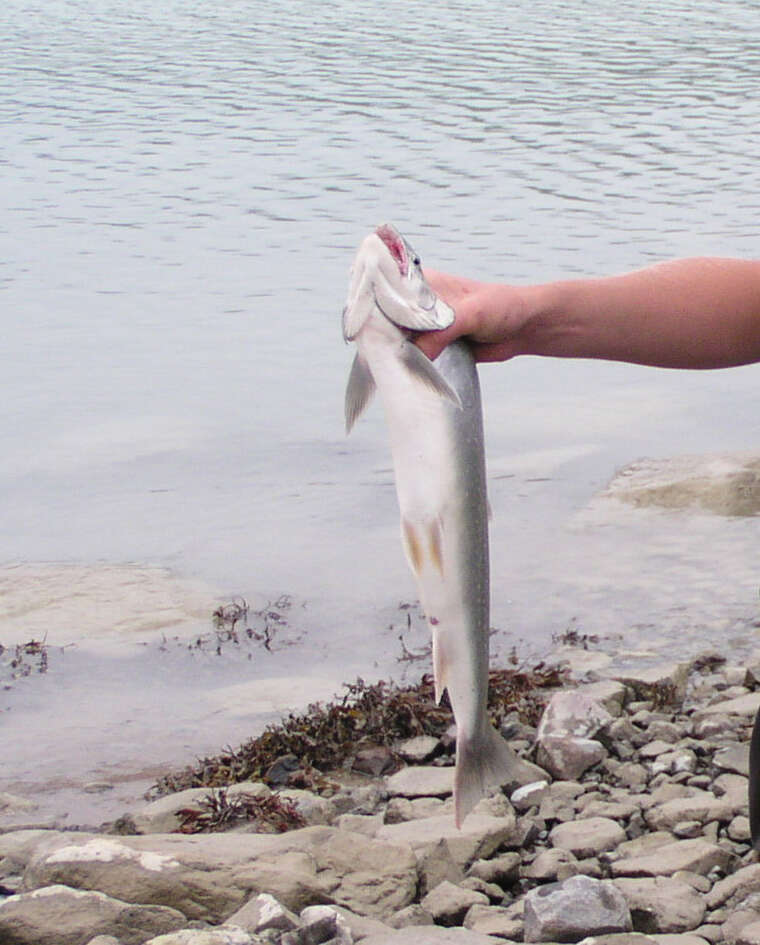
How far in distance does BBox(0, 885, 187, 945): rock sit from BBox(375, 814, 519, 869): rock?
1.00 metres

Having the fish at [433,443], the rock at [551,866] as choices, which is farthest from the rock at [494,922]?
the fish at [433,443]

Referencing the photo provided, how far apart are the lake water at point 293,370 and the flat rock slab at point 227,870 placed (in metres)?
2.46

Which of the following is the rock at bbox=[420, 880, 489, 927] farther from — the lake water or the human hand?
the lake water

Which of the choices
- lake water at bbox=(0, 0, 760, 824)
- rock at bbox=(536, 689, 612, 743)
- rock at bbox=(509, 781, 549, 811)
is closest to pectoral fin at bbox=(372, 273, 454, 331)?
rock at bbox=(509, 781, 549, 811)

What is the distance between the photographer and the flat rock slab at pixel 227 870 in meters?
A: 4.70

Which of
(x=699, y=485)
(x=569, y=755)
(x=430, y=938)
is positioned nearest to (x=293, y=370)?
(x=699, y=485)

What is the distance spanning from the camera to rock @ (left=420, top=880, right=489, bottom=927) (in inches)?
195

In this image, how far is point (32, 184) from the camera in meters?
24.3

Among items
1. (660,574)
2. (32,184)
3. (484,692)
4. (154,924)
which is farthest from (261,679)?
(32,184)

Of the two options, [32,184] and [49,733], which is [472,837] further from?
[32,184]

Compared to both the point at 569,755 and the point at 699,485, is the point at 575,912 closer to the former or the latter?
the point at 569,755

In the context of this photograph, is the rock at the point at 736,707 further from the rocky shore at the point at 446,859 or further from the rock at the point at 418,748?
the rock at the point at 418,748

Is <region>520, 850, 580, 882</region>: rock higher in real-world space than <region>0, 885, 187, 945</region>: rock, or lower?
lower

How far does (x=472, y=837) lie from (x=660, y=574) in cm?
467
